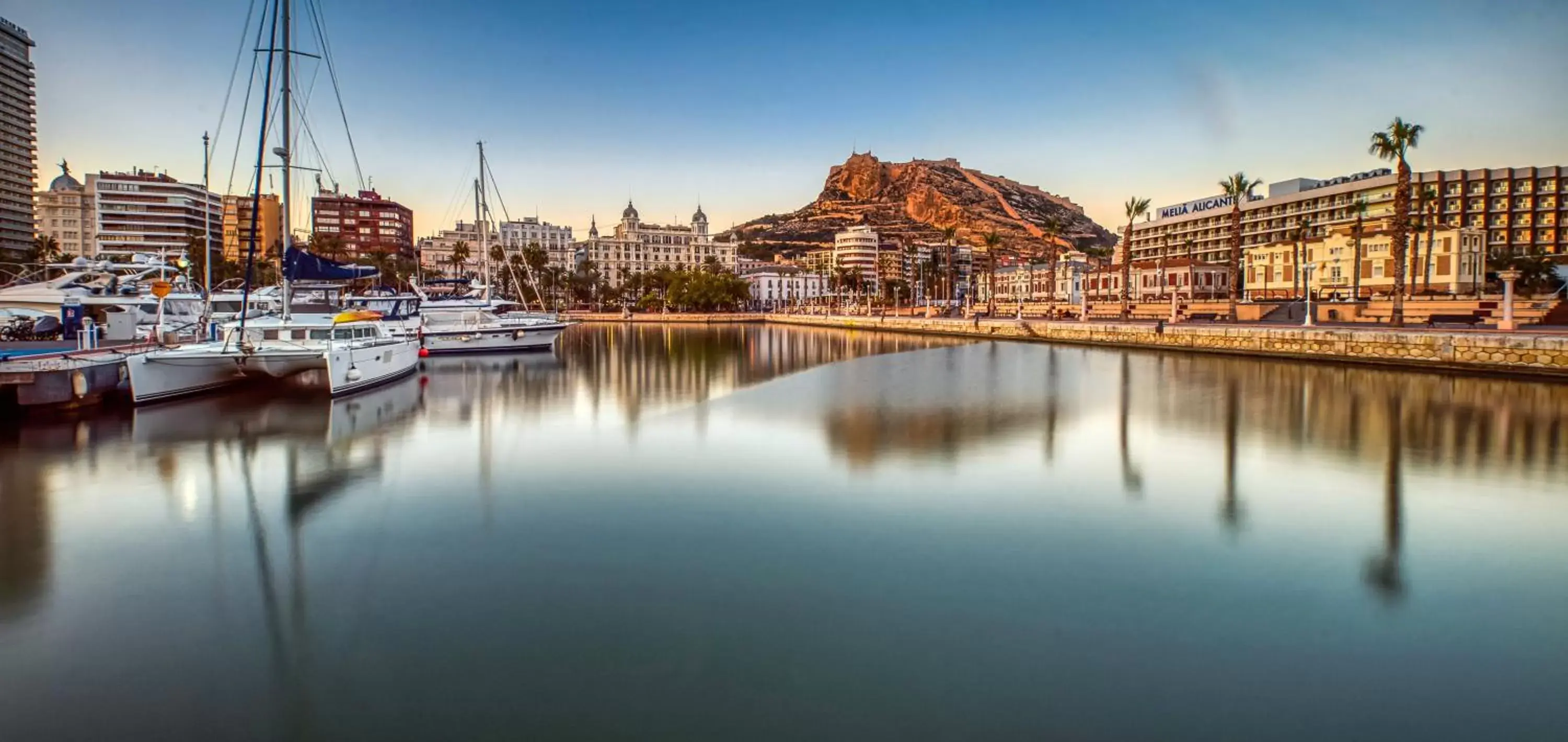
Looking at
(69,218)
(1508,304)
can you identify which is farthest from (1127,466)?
(69,218)

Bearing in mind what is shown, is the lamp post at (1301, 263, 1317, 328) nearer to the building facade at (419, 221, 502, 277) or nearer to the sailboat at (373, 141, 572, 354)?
the sailboat at (373, 141, 572, 354)

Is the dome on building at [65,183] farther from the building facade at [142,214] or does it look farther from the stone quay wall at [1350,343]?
the stone quay wall at [1350,343]

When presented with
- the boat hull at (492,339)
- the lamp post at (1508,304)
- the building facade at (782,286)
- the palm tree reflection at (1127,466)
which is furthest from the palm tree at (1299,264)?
the building facade at (782,286)

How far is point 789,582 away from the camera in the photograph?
8.26 metres

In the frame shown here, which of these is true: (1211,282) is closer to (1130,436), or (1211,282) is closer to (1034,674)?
(1130,436)

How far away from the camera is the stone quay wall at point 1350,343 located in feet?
83.5

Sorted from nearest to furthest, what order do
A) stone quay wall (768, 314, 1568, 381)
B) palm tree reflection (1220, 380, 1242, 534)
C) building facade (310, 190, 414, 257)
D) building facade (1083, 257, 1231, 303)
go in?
1. palm tree reflection (1220, 380, 1242, 534)
2. stone quay wall (768, 314, 1568, 381)
3. building facade (1083, 257, 1231, 303)
4. building facade (310, 190, 414, 257)

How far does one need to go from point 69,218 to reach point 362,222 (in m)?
47.9

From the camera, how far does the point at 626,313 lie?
364 feet

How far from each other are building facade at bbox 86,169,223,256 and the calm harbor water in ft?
385

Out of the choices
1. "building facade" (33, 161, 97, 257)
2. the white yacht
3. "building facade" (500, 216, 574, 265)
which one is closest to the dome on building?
"building facade" (33, 161, 97, 257)

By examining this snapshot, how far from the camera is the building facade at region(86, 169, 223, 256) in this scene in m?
108

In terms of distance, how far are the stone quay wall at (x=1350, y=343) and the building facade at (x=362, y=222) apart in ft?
471

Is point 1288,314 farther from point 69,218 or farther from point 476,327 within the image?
point 69,218
